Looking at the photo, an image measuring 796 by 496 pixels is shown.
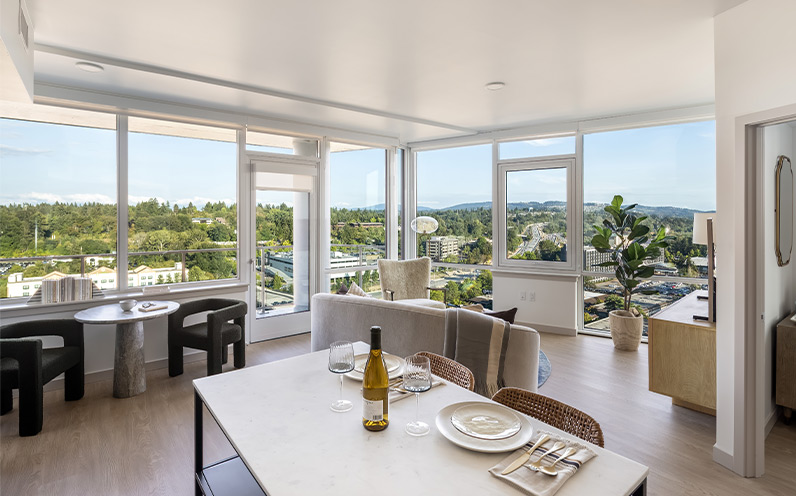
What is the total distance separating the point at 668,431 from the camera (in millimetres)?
2879

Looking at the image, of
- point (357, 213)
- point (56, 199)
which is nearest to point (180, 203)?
point (56, 199)

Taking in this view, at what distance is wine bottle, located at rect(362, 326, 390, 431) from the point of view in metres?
1.34

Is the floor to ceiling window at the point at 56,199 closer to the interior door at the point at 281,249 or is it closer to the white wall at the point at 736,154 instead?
the interior door at the point at 281,249

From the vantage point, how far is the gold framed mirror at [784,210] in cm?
285

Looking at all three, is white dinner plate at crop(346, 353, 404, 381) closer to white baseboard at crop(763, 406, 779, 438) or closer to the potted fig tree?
white baseboard at crop(763, 406, 779, 438)

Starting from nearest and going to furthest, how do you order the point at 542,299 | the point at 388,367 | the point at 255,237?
the point at 388,367
the point at 255,237
the point at 542,299

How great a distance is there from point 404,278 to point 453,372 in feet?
11.6

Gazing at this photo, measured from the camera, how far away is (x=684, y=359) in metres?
3.08

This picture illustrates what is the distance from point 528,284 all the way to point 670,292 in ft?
5.19

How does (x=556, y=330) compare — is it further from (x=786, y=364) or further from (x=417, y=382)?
(x=417, y=382)

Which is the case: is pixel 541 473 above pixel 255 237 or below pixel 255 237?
below

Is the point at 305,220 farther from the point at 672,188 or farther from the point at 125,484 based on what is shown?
the point at 672,188

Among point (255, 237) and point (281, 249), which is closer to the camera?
point (255, 237)

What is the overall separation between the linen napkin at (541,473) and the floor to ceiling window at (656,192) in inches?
159
